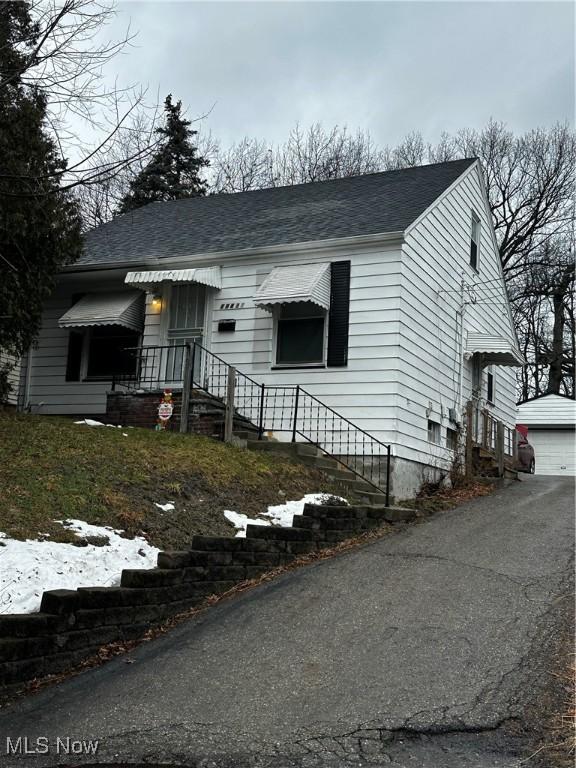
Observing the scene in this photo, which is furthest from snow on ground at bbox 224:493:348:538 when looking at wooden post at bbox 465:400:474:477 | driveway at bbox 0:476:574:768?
wooden post at bbox 465:400:474:477

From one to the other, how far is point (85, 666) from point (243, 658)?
108cm

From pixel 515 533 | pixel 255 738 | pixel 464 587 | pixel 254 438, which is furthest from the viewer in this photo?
pixel 254 438

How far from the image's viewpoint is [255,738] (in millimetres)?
4191

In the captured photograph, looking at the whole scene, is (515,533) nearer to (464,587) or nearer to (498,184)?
(464,587)

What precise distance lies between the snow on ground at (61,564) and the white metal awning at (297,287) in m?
6.37

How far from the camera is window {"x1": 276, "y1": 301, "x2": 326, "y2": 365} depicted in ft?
41.7

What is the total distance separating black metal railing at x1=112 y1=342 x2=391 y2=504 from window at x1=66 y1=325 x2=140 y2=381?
416 mm

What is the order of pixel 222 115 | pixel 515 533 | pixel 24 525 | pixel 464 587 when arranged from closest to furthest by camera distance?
pixel 24 525 < pixel 464 587 < pixel 222 115 < pixel 515 533

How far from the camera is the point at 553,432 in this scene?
76.5ft

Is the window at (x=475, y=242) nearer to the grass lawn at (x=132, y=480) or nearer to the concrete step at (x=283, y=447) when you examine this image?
the concrete step at (x=283, y=447)

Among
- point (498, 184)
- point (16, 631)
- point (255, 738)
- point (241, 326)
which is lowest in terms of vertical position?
point (255, 738)

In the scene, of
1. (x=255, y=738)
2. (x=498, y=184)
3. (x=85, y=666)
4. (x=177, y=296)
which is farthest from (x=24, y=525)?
(x=498, y=184)

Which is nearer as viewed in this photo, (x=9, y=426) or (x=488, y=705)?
(x=488, y=705)

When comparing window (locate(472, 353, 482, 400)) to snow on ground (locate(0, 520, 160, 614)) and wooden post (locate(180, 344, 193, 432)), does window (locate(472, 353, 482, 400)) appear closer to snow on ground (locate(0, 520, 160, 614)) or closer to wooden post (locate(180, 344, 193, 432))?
wooden post (locate(180, 344, 193, 432))
